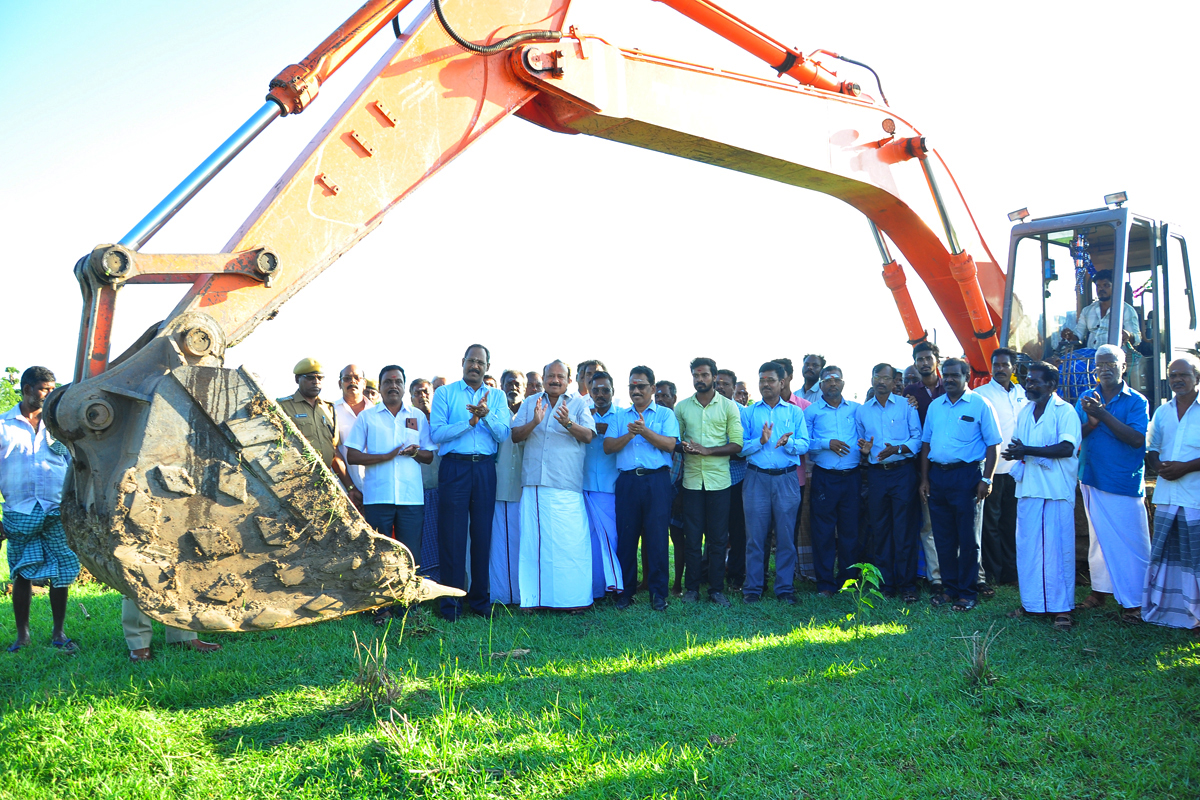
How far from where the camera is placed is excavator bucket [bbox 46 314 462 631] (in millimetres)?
2938

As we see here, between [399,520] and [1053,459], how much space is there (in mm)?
5114

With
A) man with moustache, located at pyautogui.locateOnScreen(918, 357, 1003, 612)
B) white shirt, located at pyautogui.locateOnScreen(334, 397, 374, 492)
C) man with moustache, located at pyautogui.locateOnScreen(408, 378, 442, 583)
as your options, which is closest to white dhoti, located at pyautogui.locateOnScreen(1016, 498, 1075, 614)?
man with moustache, located at pyautogui.locateOnScreen(918, 357, 1003, 612)

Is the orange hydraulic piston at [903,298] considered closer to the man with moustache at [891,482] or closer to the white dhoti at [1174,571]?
the man with moustache at [891,482]

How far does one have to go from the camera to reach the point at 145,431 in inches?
117

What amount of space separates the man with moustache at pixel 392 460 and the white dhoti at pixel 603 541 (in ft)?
4.97

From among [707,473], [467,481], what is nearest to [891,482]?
[707,473]

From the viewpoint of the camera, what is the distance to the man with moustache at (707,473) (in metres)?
6.89

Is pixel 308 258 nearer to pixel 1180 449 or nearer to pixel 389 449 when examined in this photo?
pixel 389 449

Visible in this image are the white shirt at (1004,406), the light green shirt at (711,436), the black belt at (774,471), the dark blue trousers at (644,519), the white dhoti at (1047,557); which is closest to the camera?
the white dhoti at (1047,557)

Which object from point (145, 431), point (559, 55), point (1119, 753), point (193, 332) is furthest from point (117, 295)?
point (1119, 753)

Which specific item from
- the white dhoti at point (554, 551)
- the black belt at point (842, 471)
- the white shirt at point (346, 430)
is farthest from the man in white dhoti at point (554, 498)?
the black belt at point (842, 471)

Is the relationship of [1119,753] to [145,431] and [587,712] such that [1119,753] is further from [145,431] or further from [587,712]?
[145,431]

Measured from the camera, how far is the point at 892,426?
698 cm

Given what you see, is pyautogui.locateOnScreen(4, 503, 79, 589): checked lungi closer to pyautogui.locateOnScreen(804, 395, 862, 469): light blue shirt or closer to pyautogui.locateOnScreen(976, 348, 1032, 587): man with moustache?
pyautogui.locateOnScreen(804, 395, 862, 469): light blue shirt
